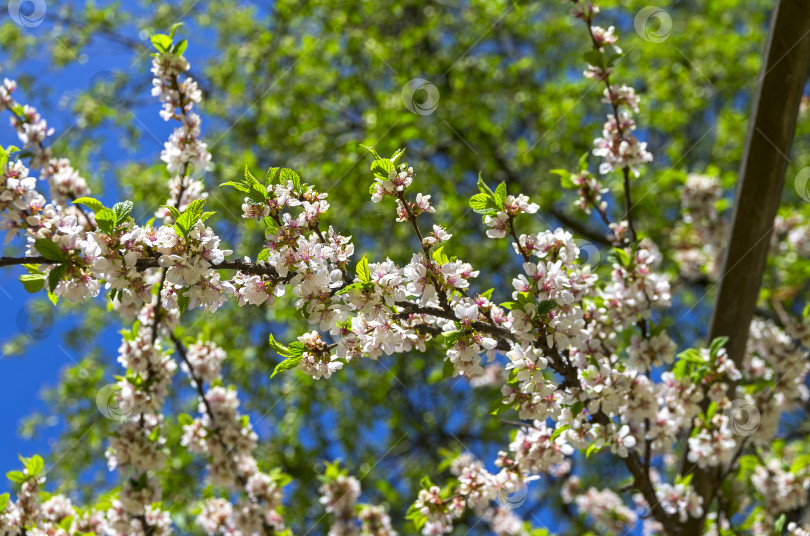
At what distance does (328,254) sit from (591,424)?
3.24ft

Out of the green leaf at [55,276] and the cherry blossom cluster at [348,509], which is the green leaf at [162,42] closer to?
the green leaf at [55,276]

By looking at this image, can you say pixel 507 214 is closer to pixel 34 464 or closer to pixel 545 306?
pixel 545 306

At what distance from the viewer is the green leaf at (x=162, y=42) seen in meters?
2.00

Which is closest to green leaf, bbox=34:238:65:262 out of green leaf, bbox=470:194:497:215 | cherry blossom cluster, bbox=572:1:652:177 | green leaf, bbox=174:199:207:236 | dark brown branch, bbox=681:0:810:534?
green leaf, bbox=174:199:207:236

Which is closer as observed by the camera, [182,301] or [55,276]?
[55,276]

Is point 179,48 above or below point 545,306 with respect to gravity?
above

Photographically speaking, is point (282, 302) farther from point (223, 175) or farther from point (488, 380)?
point (488, 380)

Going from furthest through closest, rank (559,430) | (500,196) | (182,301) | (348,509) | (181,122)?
(348,509) → (181,122) → (559,430) → (500,196) → (182,301)

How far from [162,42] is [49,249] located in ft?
3.16

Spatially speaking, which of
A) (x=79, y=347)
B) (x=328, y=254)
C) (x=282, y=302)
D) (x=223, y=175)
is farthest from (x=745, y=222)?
(x=79, y=347)

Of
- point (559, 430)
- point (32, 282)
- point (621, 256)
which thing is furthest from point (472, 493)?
point (32, 282)

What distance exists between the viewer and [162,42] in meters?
2.03

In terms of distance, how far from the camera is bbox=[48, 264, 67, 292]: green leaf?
51.1 inches

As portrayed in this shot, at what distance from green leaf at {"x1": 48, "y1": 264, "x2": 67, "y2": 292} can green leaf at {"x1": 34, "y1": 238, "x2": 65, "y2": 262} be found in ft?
0.06
